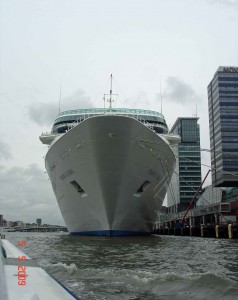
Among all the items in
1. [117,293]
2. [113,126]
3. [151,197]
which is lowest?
[117,293]

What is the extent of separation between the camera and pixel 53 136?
3072cm

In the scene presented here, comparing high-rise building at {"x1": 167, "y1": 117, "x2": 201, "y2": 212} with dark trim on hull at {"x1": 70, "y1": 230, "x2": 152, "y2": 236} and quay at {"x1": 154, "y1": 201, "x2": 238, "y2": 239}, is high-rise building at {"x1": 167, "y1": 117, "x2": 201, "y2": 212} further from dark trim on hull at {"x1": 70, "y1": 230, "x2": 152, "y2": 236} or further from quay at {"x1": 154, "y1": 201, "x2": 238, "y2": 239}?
dark trim on hull at {"x1": 70, "y1": 230, "x2": 152, "y2": 236}

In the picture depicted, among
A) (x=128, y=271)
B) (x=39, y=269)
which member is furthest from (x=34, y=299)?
(x=128, y=271)

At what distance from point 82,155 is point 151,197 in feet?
19.8

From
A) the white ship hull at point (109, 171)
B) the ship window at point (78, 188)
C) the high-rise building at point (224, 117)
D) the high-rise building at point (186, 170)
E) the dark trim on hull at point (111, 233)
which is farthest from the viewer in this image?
the high-rise building at point (186, 170)

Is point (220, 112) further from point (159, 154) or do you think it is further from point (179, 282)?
point (179, 282)

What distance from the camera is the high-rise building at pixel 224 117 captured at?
101 meters

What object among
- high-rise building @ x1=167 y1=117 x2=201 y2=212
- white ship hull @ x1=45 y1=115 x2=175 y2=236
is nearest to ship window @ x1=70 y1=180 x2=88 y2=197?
white ship hull @ x1=45 y1=115 x2=175 y2=236

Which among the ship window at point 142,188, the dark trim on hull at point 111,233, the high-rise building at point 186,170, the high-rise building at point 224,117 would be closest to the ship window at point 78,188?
the dark trim on hull at point 111,233

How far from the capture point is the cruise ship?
22344mm

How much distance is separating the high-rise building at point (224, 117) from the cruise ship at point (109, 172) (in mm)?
78124

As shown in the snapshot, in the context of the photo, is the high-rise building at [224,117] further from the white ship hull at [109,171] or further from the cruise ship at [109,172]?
the white ship hull at [109,171]

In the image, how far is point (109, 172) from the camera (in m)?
22.3

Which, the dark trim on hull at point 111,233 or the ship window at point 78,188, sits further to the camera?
the ship window at point 78,188
